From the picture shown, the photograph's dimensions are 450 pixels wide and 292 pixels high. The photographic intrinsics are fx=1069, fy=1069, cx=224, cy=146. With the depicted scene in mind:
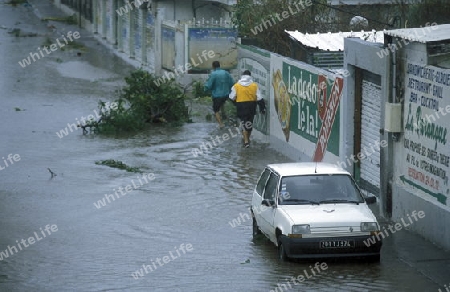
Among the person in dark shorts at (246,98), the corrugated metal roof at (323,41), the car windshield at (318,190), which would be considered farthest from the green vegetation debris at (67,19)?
the car windshield at (318,190)

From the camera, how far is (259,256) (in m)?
15.9

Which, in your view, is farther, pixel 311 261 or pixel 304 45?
pixel 304 45

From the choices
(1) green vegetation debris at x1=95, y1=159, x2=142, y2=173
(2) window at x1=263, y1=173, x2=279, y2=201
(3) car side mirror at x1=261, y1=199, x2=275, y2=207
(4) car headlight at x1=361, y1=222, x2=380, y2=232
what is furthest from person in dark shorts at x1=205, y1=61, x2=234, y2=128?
(4) car headlight at x1=361, y1=222, x2=380, y2=232

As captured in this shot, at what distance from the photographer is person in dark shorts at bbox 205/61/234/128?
2828 cm

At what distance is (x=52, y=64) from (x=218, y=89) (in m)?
19.1

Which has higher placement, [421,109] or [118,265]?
[421,109]

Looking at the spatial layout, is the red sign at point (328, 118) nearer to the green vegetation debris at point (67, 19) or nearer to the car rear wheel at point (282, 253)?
the car rear wheel at point (282, 253)

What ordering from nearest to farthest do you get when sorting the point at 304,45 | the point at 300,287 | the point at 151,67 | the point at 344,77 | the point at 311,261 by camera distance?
the point at 300,287
the point at 311,261
the point at 344,77
the point at 304,45
the point at 151,67

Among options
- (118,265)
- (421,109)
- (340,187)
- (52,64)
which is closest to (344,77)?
(421,109)

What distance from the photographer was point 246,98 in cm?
2592

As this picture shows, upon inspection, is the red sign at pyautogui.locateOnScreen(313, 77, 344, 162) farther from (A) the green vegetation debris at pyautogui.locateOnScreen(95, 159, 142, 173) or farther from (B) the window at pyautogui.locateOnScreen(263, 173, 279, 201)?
(B) the window at pyautogui.locateOnScreen(263, 173, 279, 201)

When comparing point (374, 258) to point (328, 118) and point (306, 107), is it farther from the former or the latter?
point (306, 107)

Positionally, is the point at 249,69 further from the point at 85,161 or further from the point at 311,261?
the point at 311,261

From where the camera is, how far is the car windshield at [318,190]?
15516mm
